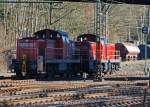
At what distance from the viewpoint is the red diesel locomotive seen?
31.0m

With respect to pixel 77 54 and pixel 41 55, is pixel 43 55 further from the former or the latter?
pixel 77 54

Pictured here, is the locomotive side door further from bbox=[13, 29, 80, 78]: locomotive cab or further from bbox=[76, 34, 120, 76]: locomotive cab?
bbox=[76, 34, 120, 76]: locomotive cab

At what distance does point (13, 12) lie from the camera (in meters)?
56.2

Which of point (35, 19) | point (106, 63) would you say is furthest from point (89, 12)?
point (106, 63)

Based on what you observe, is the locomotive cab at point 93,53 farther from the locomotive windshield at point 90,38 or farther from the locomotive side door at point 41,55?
the locomotive side door at point 41,55

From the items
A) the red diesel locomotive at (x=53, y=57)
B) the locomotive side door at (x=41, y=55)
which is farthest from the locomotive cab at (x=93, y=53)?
the locomotive side door at (x=41, y=55)

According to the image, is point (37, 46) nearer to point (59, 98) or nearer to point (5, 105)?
point (59, 98)

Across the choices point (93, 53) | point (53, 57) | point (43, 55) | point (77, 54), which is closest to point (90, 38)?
point (93, 53)

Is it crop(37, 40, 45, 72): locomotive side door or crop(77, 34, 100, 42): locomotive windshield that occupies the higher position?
crop(77, 34, 100, 42): locomotive windshield

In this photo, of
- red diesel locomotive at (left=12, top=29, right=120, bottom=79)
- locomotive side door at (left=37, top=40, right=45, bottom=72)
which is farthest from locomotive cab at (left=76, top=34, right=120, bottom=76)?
locomotive side door at (left=37, top=40, right=45, bottom=72)

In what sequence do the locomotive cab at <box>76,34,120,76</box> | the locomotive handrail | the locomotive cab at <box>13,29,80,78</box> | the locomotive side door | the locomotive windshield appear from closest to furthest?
the locomotive side door < the locomotive cab at <box>13,29,80,78</box> < the locomotive handrail < the locomotive cab at <box>76,34,120,76</box> < the locomotive windshield

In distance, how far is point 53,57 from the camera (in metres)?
31.6

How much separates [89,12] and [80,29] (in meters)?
7.95

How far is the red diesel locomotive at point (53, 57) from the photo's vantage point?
3098 centimetres
